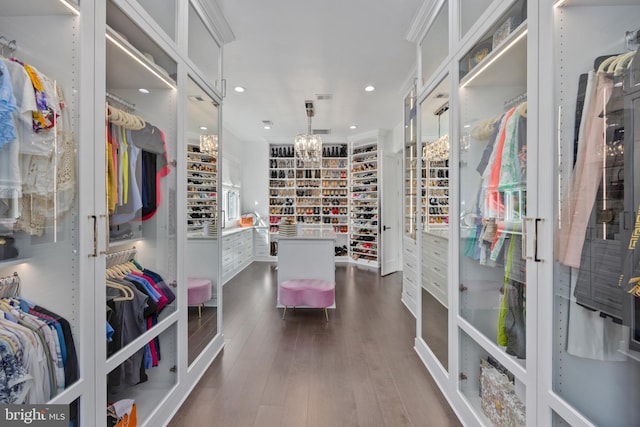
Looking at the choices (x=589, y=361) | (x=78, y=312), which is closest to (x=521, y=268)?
(x=589, y=361)

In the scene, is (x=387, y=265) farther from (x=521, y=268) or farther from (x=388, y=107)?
(x=521, y=268)

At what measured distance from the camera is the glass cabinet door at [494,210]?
1.45m

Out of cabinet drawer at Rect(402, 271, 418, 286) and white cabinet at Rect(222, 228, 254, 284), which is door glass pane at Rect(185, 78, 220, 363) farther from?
white cabinet at Rect(222, 228, 254, 284)

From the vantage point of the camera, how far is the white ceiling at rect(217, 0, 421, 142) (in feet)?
8.80

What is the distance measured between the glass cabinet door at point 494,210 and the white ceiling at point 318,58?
1.36 metres

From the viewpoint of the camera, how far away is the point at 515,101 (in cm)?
154

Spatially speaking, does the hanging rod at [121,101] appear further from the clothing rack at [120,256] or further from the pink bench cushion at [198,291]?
the pink bench cushion at [198,291]

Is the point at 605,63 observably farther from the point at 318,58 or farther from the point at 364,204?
the point at 364,204

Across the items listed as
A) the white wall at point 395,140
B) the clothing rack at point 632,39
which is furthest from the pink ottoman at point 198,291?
the white wall at point 395,140

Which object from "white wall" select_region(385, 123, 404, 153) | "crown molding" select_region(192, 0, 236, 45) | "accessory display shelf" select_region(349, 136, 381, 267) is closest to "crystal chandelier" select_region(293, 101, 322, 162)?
"white wall" select_region(385, 123, 404, 153)

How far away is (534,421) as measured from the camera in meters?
1.27

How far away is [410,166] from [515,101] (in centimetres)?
234

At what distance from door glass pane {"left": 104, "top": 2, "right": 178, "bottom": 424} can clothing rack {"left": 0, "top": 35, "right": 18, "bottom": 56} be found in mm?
310

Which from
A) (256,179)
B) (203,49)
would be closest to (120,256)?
(203,49)
